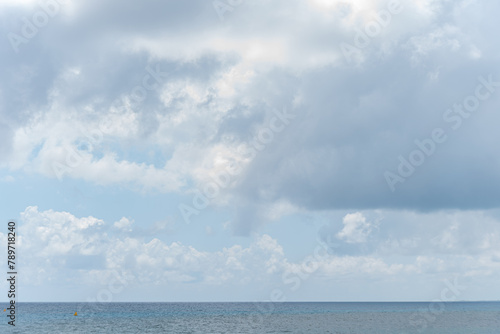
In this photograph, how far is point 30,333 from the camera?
4749 inches

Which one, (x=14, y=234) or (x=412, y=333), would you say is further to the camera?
(x=412, y=333)

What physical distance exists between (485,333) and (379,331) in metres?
25.3

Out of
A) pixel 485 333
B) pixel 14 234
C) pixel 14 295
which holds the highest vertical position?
pixel 14 234

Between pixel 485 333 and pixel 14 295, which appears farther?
pixel 485 333

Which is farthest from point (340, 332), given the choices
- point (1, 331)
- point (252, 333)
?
point (1, 331)

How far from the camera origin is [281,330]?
126938mm

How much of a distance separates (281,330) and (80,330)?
165 ft

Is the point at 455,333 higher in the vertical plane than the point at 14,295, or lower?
lower

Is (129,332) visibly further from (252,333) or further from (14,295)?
(14,295)

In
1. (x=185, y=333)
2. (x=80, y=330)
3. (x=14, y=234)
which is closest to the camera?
(x=14, y=234)

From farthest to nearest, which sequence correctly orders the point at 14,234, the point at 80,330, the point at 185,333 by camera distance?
the point at 80,330 < the point at 185,333 < the point at 14,234

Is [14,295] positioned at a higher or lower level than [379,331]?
higher

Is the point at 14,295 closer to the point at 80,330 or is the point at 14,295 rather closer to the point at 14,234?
the point at 14,234

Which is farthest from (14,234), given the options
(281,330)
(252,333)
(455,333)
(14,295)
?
(455,333)
